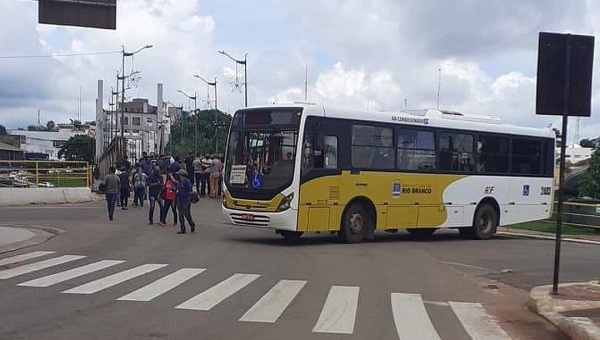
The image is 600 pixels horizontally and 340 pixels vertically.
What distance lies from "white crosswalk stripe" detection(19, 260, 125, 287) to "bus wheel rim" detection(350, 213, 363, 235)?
23.0 feet

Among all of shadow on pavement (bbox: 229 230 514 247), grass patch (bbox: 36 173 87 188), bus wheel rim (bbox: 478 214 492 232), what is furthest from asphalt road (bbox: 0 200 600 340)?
grass patch (bbox: 36 173 87 188)

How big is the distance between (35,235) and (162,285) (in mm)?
9195

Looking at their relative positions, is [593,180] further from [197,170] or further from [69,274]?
[69,274]

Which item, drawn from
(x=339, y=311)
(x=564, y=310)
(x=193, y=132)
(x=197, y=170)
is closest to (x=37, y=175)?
(x=197, y=170)

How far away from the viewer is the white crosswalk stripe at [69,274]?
41.8ft

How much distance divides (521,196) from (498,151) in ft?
7.15

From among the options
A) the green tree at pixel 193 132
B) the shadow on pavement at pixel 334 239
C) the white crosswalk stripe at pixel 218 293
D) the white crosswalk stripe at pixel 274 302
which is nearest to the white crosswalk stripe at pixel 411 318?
the white crosswalk stripe at pixel 274 302

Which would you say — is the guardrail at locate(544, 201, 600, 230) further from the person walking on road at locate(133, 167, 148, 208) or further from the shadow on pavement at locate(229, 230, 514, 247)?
the person walking on road at locate(133, 167, 148, 208)

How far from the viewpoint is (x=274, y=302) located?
11.4 meters

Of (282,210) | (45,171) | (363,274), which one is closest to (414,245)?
(282,210)

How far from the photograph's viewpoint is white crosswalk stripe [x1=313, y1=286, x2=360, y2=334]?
9.61 meters

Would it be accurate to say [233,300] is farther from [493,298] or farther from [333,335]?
[493,298]

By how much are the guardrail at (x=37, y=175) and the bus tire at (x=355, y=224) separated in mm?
17751

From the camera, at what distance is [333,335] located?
30.1ft
